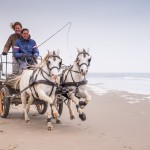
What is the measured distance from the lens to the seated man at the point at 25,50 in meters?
10.5

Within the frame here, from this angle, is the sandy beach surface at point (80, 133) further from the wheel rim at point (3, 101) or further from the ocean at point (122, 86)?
the ocean at point (122, 86)

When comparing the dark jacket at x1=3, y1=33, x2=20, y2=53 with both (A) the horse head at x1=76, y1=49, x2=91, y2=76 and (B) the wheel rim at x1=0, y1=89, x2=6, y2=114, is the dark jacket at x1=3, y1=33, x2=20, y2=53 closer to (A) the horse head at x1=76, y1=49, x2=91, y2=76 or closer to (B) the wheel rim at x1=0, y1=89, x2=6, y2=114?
(B) the wheel rim at x1=0, y1=89, x2=6, y2=114

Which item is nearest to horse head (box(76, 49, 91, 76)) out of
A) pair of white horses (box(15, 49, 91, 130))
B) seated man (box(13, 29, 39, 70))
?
pair of white horses (box(15, 49, 91, 130))

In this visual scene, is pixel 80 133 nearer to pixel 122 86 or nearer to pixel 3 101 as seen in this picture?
pixel 3 101

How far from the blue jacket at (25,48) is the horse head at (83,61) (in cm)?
224

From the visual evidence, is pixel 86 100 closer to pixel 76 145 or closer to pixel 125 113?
pixel 76 145

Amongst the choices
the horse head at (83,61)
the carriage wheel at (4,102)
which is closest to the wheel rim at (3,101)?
the carriage wheel at (4,102)

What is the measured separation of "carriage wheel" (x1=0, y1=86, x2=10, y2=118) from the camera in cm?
1069

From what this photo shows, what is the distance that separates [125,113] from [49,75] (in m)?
4.43

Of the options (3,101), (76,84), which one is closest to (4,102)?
(3,101)

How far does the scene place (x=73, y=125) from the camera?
9844mm

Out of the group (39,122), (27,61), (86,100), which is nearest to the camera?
(86,100)

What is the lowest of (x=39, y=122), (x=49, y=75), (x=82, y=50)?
(x=39, y=122)

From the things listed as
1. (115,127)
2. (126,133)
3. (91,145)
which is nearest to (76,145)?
(91,145)
